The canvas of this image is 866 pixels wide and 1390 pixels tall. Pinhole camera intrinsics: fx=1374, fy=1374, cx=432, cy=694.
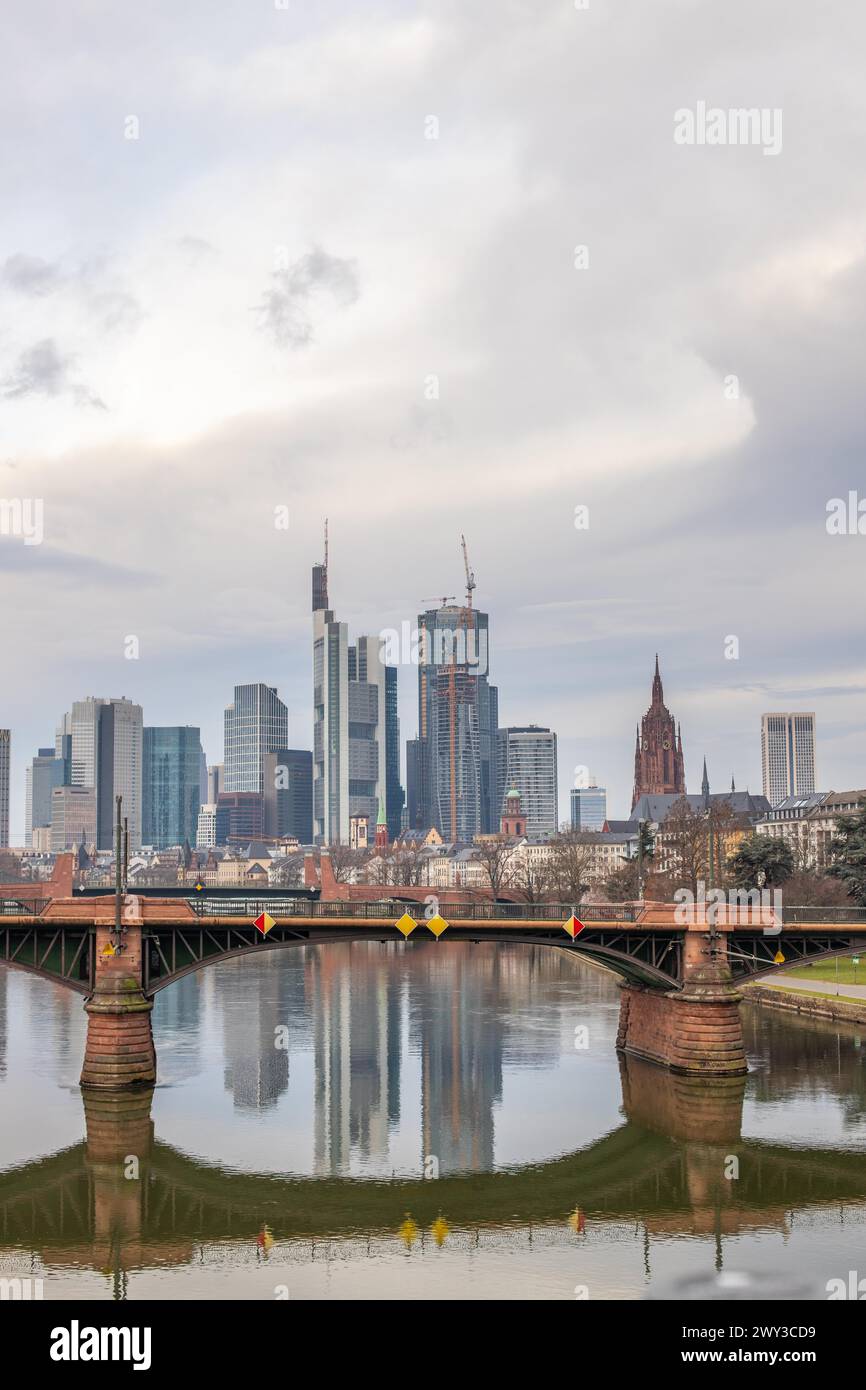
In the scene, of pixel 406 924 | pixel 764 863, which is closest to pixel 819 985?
pixel 764 863

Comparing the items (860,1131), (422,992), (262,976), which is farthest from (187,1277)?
(262,976)

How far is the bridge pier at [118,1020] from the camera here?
226ft

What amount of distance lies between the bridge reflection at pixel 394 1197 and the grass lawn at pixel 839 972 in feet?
148

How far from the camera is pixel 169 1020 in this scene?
103688 mm

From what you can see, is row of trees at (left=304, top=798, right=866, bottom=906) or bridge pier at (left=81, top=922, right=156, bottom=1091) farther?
row of trees at (left=304, top=798, right=866, bottom=906)

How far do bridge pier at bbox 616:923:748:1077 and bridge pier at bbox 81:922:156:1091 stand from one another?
2758cm

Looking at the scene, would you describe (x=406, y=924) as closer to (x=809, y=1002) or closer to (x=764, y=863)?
(x=809, y=1002)

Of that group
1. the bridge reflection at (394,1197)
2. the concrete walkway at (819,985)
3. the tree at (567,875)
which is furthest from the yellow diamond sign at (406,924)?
the tree at (567,875)

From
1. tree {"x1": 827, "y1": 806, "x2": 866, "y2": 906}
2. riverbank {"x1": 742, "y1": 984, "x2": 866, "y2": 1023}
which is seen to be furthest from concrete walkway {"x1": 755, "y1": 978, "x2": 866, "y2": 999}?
tree {"x1": 827, "y1": 806, "x2": 866, "y2": 906}

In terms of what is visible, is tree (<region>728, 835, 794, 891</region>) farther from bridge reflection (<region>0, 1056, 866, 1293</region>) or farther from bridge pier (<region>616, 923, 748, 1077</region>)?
bridge reflection (<region>0, 1056, 866, 1293</region>)

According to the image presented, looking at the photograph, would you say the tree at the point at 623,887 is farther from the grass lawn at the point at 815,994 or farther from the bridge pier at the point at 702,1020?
the bridge pier at the point at 702,1020

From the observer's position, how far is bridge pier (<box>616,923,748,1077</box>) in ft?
234

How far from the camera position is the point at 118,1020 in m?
69.8
